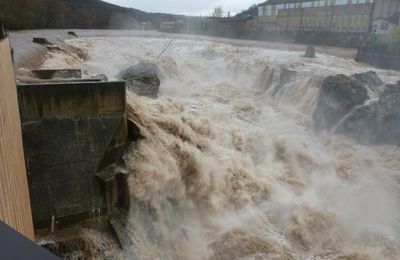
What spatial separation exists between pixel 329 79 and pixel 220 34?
3736cm

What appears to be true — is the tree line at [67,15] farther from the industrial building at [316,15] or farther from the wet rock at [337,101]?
the industrial building at [316,15]

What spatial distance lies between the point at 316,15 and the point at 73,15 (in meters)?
31.5

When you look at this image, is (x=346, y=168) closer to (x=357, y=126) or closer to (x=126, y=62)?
(x=357, y=126)

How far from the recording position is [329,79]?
46.3ft

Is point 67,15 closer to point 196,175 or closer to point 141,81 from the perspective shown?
point 141,81

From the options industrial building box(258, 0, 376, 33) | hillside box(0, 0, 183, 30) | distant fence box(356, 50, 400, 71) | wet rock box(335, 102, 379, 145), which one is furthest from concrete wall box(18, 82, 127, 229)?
industrial building box(258, 0, 376, 33)

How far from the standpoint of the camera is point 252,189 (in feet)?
29.5

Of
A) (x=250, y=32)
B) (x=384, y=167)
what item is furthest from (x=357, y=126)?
(x=250, y=32)

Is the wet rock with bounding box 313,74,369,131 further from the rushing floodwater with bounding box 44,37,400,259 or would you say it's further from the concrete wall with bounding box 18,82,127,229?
the concrete wall with bounding box 18,82,127,229

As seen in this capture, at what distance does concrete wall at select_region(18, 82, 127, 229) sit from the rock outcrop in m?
9.16

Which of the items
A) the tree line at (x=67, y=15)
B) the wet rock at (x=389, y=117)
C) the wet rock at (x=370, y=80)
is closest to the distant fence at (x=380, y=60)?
the wet rock at (x=370, y=80)

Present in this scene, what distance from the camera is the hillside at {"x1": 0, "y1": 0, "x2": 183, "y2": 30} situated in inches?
1189

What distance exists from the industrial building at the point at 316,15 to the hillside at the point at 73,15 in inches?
701

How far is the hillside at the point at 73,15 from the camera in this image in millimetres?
30203
